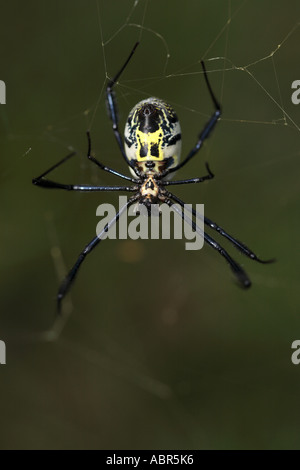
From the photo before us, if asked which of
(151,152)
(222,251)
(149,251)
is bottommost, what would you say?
(222,251)

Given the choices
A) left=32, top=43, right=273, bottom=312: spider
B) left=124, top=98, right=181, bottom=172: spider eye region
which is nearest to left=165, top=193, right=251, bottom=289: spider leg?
left=32, top=43, right=273, bottom=312: spider

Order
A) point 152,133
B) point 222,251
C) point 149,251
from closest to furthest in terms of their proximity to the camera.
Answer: point 152,133 → point 222,251 → point 149,251

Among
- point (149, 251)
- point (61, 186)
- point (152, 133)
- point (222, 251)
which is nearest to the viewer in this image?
point (152, 133)

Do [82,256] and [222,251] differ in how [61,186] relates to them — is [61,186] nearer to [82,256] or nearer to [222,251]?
[82,256]

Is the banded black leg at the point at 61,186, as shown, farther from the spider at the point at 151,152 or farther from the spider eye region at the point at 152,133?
the spider eye region at the point at 152,133

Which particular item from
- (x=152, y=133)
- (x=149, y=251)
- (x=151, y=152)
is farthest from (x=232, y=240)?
(x=149, y=251)

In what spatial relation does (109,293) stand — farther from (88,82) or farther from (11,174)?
(88,82)

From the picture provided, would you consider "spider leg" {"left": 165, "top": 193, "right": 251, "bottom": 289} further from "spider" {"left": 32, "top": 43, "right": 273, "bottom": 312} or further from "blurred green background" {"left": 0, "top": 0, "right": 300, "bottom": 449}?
"blurred green background" {"left": 0, "top": 0, "right": 300, "bottom": 449}

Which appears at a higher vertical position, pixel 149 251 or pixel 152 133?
pixel 149 251
